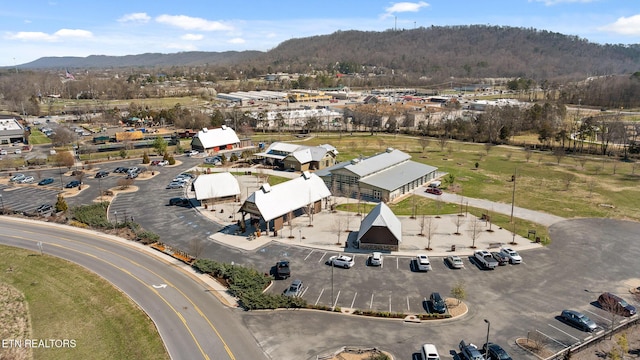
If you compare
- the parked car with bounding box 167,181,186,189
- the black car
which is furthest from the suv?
the black car

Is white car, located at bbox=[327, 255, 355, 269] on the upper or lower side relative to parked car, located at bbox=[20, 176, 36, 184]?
lower

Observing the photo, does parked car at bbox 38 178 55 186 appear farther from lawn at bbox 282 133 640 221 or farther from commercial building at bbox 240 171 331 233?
lawn at bbox 282 133 640 221

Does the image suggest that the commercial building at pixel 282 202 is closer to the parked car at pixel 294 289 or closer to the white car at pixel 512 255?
the parked car at pixel 294 289

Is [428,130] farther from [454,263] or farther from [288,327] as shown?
[288,327]

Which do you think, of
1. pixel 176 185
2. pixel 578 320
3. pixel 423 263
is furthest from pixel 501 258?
pixel 176 185

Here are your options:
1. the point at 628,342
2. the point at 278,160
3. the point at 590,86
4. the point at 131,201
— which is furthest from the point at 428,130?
the point at 590,86

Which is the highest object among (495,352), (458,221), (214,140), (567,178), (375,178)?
(214,140)

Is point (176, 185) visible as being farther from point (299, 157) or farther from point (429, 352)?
point (429, 352)
